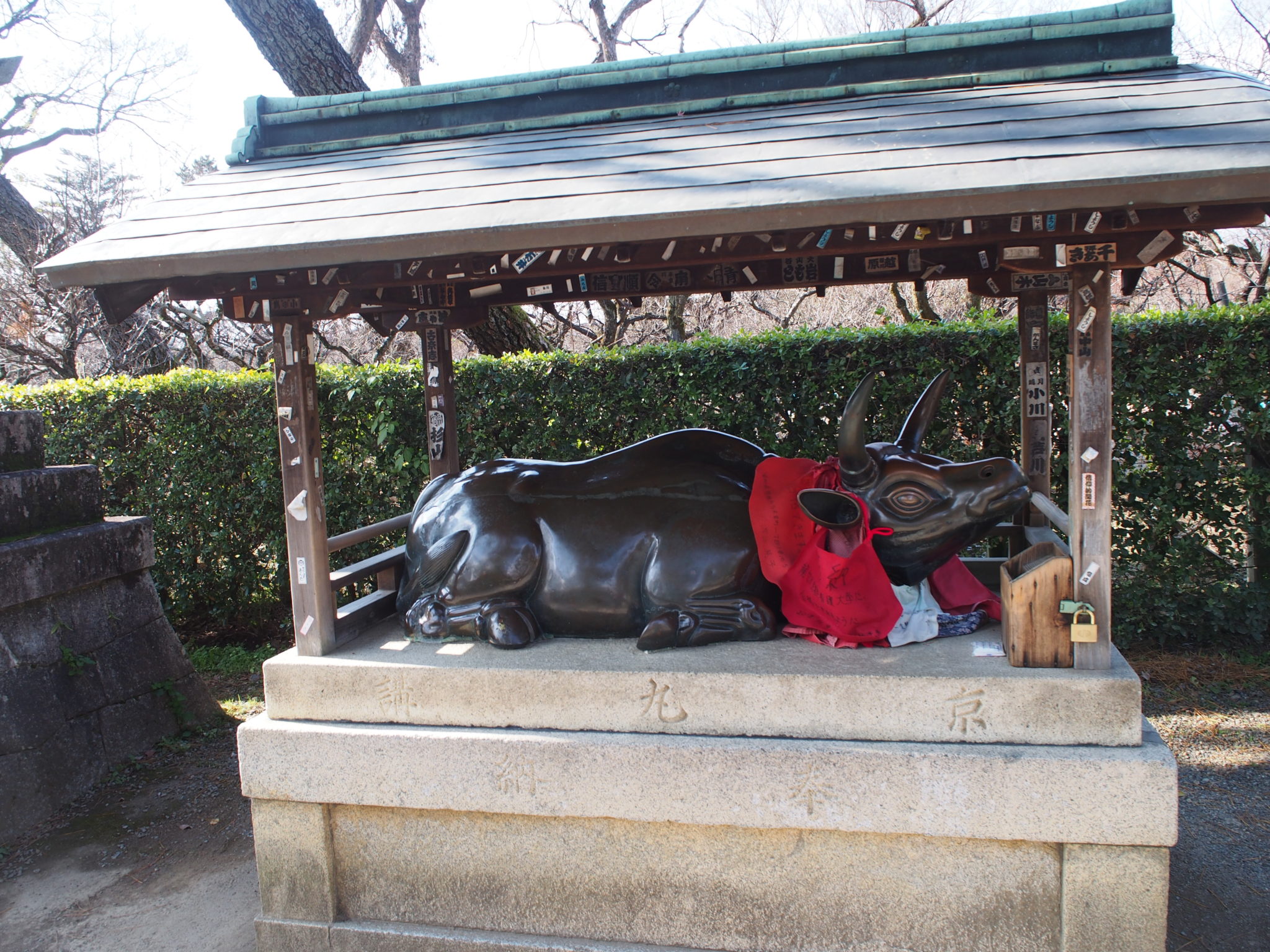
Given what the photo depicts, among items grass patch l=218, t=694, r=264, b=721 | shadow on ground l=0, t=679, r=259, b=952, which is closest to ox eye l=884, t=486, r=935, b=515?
shadow on ground l=0, t=679, r=259, b=952

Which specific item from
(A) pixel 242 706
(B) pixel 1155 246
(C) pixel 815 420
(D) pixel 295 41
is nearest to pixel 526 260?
(B) pixel 1155 246

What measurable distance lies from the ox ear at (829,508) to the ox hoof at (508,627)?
114 cm

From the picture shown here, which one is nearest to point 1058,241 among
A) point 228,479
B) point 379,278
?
point 379,278

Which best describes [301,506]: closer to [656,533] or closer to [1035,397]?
[656,533]

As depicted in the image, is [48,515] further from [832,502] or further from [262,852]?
[832,502]

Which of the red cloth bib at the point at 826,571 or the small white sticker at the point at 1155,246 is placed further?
the red cloth bib at the point at 826,571

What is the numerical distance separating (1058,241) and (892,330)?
8.86 feet

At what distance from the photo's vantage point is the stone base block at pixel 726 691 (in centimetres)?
266

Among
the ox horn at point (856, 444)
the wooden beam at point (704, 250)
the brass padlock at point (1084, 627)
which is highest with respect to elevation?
the wooden beam at point (704, 250)

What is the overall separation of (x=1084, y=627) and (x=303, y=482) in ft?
9.05

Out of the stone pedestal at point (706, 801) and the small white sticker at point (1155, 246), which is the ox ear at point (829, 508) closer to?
the stone pedestal at point (706, 801)

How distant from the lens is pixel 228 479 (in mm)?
6449

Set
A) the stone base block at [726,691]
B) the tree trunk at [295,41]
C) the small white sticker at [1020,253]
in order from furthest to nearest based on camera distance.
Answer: the tree trunk at [295,41] < the small white sticker at [1020,253] < the stone base block at [726,691]

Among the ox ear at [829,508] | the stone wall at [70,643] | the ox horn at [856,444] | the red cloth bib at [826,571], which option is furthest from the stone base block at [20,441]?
the ox horn at [856,444]
